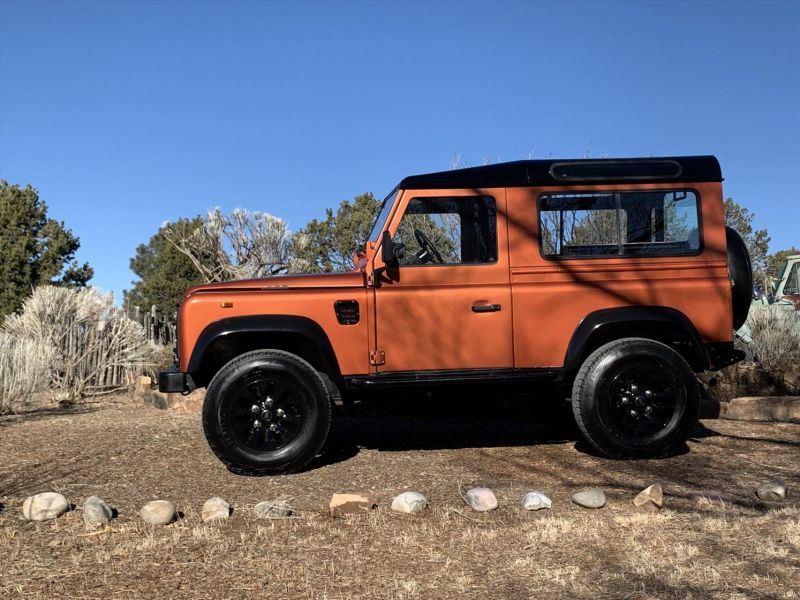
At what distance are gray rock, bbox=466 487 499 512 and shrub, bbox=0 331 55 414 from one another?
260 inches

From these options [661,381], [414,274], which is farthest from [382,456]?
[661,381]

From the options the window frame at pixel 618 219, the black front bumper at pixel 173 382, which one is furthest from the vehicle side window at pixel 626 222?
the black front bumper at pixel 173 382

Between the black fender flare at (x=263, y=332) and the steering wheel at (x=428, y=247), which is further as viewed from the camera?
the steering wheel at (x=428, y=247)

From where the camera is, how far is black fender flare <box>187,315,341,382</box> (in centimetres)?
484

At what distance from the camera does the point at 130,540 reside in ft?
11.3

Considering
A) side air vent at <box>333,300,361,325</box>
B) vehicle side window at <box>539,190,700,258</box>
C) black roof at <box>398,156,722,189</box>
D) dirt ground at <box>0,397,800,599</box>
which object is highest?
black roof at <box>398,156,722,189</box>

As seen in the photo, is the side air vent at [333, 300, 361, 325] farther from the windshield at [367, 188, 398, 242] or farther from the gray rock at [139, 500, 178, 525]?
the gray rock at [139, 500, 178, 525]

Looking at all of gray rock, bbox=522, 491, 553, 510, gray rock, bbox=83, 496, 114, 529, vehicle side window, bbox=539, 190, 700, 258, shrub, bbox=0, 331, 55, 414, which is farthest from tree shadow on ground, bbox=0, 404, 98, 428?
vehicle side window, bbox=539, 190, 700, 258

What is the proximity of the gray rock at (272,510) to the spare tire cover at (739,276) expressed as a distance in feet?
12.8

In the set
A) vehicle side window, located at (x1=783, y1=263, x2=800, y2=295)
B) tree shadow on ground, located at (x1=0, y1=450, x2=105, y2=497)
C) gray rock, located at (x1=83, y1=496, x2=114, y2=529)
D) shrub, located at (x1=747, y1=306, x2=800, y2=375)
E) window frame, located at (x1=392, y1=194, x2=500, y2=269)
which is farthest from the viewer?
vehicle side window, located at (x1=783, y1=263, x2=800, y2=295)

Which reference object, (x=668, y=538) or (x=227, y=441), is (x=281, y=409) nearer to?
(x=227, y=441)

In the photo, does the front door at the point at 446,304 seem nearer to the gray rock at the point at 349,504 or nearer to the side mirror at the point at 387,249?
the side mirror at the point at 387,249

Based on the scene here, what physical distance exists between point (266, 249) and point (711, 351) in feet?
62.3

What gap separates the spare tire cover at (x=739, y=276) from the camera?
Answer: 540 cm
